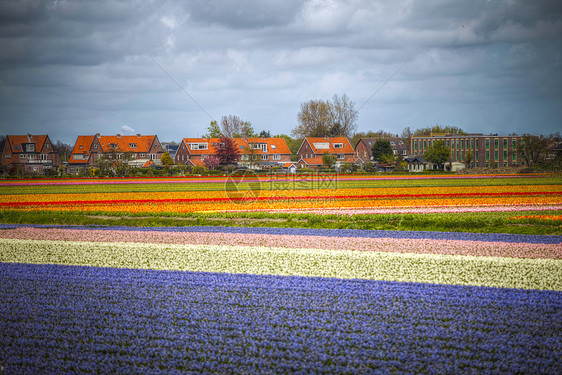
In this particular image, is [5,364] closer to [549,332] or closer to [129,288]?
[129,288]

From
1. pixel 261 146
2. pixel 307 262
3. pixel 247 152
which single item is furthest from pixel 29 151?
pixel 307 262

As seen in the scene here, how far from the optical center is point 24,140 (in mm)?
115625

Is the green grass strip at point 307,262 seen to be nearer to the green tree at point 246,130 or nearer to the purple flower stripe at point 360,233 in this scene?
the purple flower stripe at point 360,233

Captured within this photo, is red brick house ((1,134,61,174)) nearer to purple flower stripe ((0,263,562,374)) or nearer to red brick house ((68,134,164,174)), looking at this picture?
red brick house ((68,134,164,174))

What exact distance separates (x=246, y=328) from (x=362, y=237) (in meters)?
10.2

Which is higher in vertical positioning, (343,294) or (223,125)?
(223,125)

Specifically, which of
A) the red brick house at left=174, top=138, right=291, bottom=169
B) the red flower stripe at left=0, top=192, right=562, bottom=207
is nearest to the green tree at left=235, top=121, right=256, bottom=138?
the red brick house at left=174, top=138, right=291, bottom=169

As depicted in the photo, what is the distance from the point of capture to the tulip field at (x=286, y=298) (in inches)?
315

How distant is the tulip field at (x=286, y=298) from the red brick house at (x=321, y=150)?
90493 mm

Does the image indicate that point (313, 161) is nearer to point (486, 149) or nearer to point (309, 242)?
point (486, 149)

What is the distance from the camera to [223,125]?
13600cm

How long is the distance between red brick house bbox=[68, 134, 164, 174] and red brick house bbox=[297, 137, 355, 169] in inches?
1430

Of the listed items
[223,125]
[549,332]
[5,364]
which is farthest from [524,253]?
[223,125]

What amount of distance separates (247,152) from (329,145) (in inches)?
780
